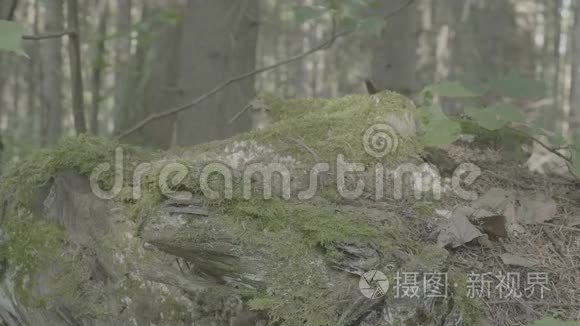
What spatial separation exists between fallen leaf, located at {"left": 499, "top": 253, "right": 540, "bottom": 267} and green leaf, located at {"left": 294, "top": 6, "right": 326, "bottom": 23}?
1846mm

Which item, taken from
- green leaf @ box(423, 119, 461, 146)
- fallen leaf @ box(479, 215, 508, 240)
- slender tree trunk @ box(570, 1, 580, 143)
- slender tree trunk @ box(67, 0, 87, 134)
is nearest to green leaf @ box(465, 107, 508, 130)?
green leaf @ box(423, 119, 461, 146)

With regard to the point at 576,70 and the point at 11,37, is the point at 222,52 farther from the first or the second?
the point at 11,37

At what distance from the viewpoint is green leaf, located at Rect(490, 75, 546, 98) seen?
3.23 metres

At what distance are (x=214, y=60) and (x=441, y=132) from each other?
103 inches

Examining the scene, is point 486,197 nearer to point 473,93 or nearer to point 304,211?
point 473,93

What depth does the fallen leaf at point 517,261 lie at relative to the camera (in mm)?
2463

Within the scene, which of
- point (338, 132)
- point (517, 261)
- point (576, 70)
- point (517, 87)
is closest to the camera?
point (517, 261)

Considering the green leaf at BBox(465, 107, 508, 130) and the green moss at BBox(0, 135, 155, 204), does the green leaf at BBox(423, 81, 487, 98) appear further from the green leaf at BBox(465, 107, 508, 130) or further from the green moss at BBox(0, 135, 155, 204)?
the green moss at BBox(0, 135, 155, 204)

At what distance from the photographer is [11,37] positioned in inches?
71.8

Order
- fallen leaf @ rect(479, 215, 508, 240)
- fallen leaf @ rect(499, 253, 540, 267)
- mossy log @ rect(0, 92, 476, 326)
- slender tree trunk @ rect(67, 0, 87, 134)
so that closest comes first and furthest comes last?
mossy log @ rect(0, 92, 476, 326)
fallen leaf @ rect(499, 253, 540, 267)
fallen leaf @ rect(479, 215, 508, 240)
slender tree trunk @ rect(67, 0, 87, 134)

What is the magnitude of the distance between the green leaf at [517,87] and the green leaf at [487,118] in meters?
0.31

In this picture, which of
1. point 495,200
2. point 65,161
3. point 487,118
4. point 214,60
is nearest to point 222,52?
point 214,60

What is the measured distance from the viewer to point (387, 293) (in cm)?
207

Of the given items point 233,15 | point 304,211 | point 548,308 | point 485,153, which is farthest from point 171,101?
point 548,308
